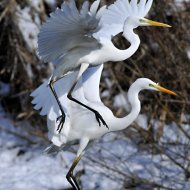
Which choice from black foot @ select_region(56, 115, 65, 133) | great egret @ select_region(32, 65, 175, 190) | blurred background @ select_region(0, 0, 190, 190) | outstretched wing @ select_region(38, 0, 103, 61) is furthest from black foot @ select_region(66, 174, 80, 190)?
outstretched wing @ select_region(38, 0, 103, 61)

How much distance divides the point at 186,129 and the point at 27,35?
6.11ft

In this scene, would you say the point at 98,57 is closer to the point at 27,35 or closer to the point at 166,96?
the point at 166,96

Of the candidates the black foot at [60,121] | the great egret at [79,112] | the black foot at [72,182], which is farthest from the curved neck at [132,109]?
the black foot at [72,182]

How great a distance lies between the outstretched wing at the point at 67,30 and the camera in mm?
4910

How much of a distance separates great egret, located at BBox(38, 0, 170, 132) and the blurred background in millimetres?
1466

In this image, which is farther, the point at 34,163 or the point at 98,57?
the point at 34,163

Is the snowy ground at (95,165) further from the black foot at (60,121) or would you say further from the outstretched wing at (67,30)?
the outstretched wing at (67,30)

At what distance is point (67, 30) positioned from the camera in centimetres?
521

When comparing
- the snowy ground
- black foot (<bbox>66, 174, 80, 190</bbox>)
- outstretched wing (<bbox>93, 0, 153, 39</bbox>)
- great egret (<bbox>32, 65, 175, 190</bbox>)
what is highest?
outstretched wing (<bbox>93, 0, 153, 39</bbox>)

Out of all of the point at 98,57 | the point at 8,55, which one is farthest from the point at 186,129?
the point at 98,57

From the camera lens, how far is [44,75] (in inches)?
335

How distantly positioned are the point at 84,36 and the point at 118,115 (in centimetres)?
294

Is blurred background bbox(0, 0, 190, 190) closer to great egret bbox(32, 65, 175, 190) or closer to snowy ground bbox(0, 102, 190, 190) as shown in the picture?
snowy ground bbox(0, 102, 190, 190)

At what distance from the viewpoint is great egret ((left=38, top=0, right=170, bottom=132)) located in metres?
5.03
